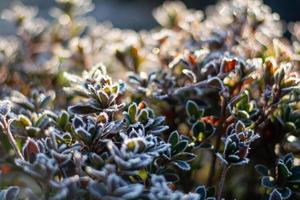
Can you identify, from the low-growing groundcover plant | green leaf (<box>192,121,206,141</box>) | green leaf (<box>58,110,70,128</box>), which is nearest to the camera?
the low-growing groundcover plant

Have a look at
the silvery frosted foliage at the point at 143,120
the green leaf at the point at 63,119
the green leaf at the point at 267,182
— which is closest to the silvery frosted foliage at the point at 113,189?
the silvery frosted foliage at the point at 143,120

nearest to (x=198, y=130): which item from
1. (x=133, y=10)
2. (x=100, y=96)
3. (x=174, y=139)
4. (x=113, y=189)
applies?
(x=174, y=139)

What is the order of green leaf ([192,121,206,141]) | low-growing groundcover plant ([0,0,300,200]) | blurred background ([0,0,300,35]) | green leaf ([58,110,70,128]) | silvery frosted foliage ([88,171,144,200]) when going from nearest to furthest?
1. silvery frosted foliage ([88,171,144,200])
2. low-growing groundcover plant ([0,0,300,200])
3. green leaf ([58,110,70,128])
4. green leaf ([192,121,206,141])
5. blurred background ([0,0,300,35])

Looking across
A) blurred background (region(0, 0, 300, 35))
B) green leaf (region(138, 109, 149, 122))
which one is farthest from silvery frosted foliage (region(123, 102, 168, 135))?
blurred background (region(0, 0, 300, 35))

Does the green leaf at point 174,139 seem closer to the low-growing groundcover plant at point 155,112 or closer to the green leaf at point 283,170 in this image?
the low-growing groundcover plant at point 155,112

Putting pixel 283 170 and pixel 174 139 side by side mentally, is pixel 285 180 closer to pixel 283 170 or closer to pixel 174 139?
pixel 283 170

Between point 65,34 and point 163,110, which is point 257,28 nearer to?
point 163,110

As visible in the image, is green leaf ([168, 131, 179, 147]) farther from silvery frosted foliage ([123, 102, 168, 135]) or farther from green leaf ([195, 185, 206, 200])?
green leaf ([195, 185, 206, 200])
